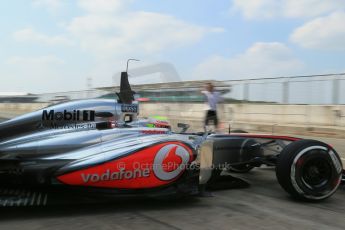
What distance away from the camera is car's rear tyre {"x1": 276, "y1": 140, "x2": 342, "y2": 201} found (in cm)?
514

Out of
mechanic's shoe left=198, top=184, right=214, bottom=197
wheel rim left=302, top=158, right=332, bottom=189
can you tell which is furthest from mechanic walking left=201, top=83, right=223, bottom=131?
mechanic's shoe left=198, top=184, right=214, bottom=197

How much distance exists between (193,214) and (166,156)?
71 centimetres

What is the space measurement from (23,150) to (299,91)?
448 inches

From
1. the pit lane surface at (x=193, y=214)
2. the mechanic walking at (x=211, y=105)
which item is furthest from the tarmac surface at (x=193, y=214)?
the mechanic walking at (x=211, y=105)

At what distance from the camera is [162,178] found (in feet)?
15.9

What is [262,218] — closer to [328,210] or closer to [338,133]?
[328,210]

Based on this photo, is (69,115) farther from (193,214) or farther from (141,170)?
(193,214)

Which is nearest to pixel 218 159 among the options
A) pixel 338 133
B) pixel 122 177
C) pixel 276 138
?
pixel 276 138

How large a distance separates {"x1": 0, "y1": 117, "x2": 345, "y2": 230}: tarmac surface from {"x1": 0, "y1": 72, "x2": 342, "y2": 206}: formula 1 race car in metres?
0.17

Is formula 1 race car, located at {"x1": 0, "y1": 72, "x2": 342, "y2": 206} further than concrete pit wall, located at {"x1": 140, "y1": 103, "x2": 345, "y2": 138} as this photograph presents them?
No

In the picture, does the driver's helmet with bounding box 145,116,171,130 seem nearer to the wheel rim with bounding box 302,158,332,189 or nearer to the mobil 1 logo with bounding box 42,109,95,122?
the mobil 1 logo with bounding box 42,109,95,122

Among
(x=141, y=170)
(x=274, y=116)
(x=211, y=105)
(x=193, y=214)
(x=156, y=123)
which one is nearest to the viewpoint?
(x=193, y=214)

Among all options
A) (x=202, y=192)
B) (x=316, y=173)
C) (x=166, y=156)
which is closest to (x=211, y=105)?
(x=316, y=173)

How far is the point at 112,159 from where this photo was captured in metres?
4.61
